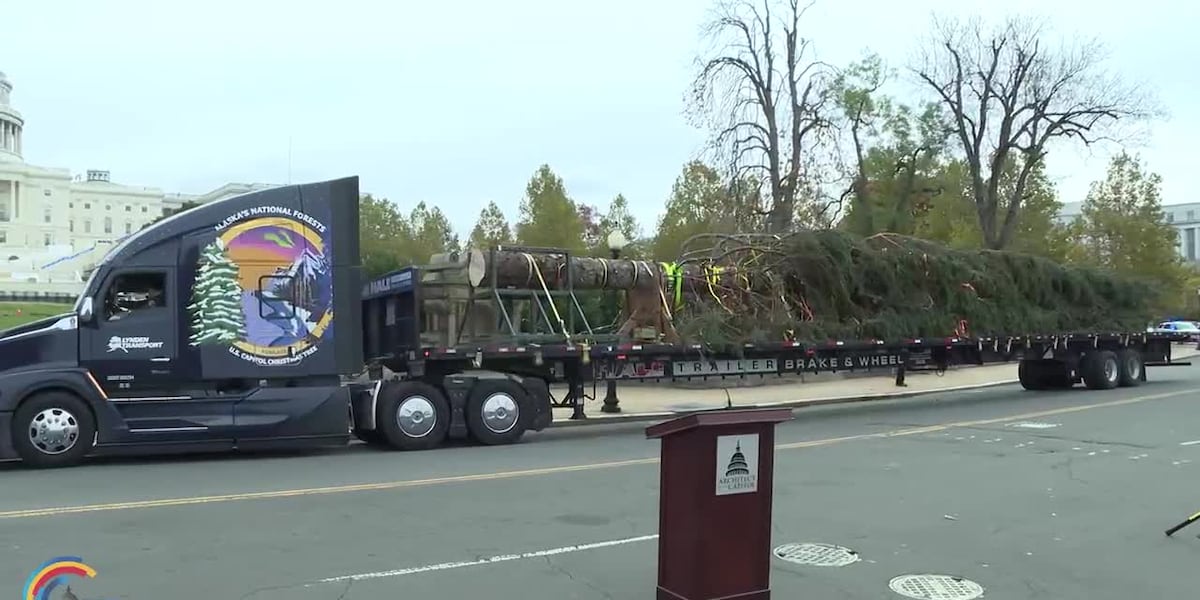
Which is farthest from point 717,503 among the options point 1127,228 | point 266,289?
point 1127,228

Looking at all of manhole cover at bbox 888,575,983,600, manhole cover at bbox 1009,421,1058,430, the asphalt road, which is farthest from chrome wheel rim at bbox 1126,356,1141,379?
manhole cover at bbox 888,575,983,600

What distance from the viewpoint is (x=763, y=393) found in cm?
2414

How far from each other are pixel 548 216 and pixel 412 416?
878 inches

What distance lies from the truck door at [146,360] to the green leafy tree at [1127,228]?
4260cm

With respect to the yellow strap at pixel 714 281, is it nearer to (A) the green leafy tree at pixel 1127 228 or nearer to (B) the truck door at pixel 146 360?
(B) the truck door at pixel 146 360

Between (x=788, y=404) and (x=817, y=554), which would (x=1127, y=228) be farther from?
(x=817, y=554)

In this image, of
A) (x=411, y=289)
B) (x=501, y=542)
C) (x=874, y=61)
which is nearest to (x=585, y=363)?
(x=411, y=289)

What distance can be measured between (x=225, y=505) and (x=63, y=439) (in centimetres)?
389

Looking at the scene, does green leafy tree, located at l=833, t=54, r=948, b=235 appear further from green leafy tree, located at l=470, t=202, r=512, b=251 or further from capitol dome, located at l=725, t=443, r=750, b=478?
capitol dome, located at l=725, t=443, r=750, b=478

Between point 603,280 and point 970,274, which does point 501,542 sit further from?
point 970,274

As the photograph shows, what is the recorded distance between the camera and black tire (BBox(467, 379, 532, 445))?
13.7m

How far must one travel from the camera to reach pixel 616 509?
28.4 feet

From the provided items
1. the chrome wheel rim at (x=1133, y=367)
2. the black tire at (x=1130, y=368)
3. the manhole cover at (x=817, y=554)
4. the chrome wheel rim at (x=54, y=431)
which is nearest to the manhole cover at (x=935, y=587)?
the manhole cover at (x=817, y=554)

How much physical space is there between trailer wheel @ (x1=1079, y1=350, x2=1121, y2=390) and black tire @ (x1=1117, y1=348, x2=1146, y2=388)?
376mm
